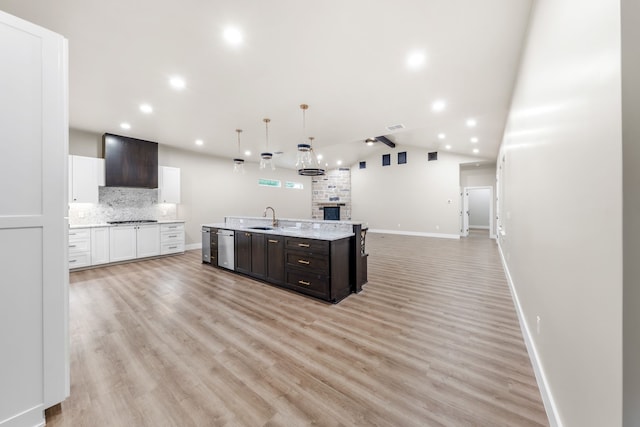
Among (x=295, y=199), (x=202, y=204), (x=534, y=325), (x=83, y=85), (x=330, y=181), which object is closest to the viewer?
(x=534, y=325)

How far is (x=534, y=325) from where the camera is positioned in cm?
201

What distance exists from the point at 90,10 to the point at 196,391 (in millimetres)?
3344

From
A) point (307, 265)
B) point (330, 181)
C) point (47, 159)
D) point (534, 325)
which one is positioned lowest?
point (534, 325)

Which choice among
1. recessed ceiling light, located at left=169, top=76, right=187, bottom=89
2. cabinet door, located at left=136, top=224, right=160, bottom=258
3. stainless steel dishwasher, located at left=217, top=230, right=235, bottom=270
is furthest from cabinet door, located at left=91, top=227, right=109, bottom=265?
recessed ceiling light, located at left=169, top=76, right=187, bottom=89

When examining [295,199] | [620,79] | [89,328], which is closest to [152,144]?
[89,328]

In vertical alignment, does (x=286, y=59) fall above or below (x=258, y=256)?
above

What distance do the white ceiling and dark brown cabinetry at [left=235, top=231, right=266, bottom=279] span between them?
2.31m

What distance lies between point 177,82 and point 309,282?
11.1 ft

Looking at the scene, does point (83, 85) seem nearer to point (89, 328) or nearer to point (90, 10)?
point (90, 10)

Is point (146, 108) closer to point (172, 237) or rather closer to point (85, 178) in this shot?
point (85, 178)

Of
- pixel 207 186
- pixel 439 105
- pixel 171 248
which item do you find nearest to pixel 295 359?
pixel 439 105

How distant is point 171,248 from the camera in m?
6.34

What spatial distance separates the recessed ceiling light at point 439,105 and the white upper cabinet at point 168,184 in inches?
258

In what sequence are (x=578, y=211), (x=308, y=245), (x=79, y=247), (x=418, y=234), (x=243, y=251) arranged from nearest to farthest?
(x=578, y=211)
(x=308, y=245)
(x=243, y=251)
(x=79, y=247)
(x=418, y=234)
